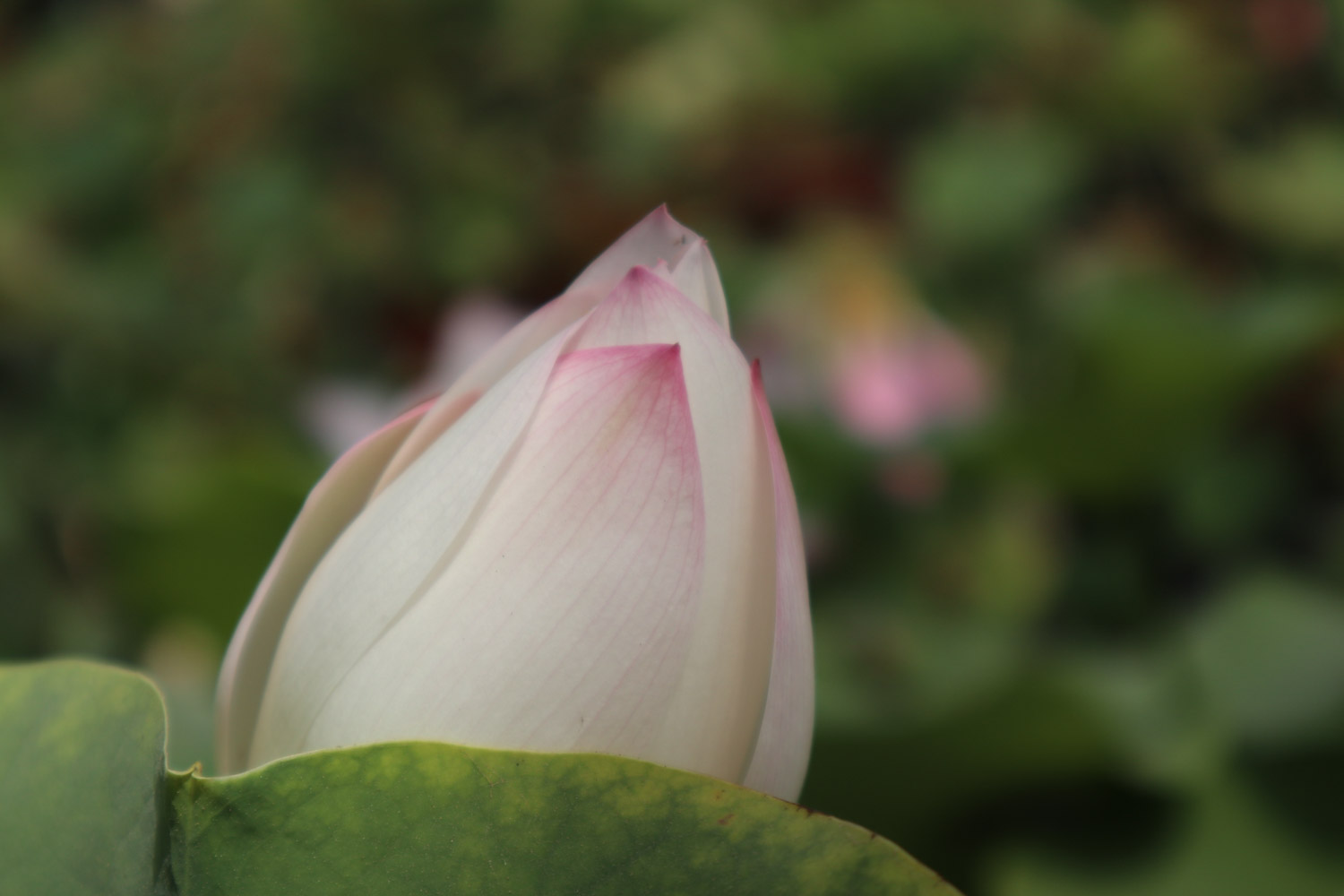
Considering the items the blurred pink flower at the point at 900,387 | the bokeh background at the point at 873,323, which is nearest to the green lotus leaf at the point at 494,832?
the bokeh background at the point at 873,323

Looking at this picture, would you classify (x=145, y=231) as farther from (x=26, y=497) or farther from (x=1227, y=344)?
(x=1227, y=344)

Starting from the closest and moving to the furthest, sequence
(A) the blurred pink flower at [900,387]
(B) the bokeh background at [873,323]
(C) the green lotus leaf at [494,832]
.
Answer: (C) the green lotus leaf at [494,832] < (B) the bokeh background at [873,323] < (A) the blurred pink flower at [900,387]

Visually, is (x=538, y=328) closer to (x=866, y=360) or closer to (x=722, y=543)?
(x=722, y=543)

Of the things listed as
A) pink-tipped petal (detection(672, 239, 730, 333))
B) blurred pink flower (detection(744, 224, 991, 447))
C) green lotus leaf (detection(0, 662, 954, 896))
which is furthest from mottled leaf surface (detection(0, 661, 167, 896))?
blurred pink flower (detection(744, 224, 991, 447))

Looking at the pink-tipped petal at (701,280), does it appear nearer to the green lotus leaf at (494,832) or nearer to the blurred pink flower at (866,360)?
the green lotus leaf at (494,832)

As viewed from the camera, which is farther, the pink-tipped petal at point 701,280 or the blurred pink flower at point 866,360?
the blurred pink flower at point 866,360

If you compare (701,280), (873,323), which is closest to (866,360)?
(873,323)
